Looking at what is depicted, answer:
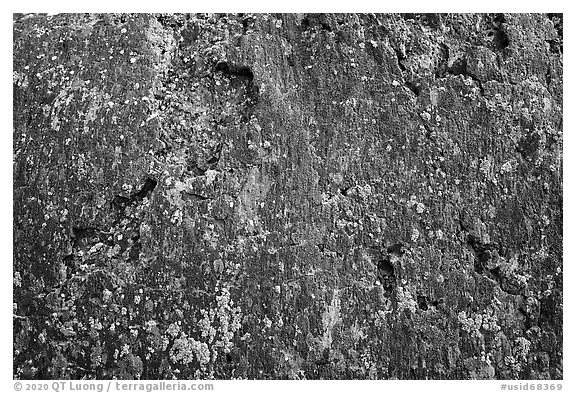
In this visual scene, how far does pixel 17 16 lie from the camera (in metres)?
2.16

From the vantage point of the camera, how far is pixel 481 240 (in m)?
2.01

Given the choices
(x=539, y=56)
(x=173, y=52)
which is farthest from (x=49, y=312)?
(x=539, y=56)

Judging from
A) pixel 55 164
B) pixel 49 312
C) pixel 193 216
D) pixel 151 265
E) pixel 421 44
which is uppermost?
A: pixel 421 44

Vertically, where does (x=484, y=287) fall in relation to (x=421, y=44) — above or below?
below

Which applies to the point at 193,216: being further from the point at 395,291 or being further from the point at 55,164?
the point at 395,291

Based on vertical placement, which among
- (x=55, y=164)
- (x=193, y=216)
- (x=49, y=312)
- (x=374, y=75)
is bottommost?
(x=49, y=312)

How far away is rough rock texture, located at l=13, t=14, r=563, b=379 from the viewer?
1.98 meters

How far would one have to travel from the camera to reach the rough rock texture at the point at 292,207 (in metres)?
1.98

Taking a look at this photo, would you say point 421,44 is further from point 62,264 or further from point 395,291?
point 62,264

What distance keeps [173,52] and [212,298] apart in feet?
3.22

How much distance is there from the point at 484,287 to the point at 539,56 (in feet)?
3.04

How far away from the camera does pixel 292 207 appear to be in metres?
2.02

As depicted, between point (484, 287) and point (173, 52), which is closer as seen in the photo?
point (484, 287)

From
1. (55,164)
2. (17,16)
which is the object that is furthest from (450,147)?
(17,16)
